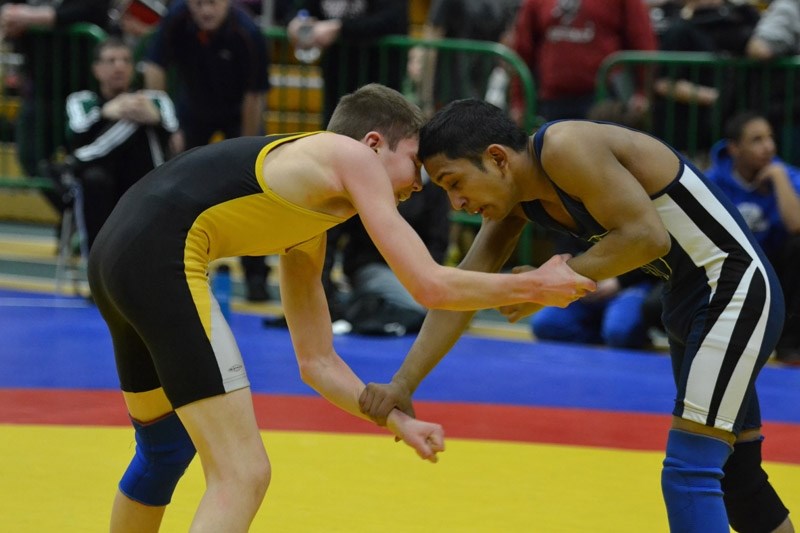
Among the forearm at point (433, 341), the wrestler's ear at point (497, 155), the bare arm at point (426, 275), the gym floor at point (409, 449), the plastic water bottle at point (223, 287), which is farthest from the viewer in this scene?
the plastic water bottle at point (223, 287)

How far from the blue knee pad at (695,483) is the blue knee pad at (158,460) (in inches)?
49.4

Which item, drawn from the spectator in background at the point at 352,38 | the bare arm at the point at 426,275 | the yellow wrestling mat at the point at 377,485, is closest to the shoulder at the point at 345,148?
the bare arm at the point at 426,275

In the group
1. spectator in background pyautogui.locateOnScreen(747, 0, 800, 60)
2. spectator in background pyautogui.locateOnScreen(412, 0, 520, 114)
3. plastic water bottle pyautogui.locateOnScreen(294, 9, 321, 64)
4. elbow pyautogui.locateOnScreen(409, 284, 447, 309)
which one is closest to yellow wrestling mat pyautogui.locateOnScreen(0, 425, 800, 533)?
elbow pyautogui.locateOnScreen(409, 284, 447, 309)

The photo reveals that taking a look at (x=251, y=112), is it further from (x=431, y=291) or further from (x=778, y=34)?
(x=431, y=291)

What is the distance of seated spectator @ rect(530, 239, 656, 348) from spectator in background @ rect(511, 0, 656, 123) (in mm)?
1337

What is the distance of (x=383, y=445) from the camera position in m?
5.46

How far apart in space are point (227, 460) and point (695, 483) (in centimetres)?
117

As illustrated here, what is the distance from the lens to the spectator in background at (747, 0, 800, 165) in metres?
8.08

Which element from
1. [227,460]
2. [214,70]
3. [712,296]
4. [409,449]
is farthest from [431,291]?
[214,70]

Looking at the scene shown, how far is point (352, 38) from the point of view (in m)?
8.85

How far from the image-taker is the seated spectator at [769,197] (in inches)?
286

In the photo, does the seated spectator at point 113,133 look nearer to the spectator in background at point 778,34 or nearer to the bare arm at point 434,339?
the spectator in background at point 778,34

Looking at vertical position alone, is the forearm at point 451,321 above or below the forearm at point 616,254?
below

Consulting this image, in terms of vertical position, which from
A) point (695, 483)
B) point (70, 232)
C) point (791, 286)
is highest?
point (695, 483)
